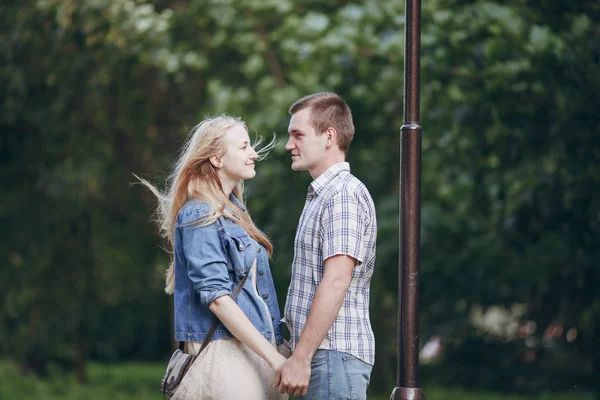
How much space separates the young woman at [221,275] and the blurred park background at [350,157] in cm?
434

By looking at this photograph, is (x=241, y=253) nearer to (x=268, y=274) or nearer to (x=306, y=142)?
(x=268, y=274)

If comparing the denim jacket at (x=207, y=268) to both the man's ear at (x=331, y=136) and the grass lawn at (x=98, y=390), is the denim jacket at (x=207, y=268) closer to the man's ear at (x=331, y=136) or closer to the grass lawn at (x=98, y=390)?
the man's ear at (x=331, y=136)

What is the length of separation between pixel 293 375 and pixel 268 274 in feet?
1.59

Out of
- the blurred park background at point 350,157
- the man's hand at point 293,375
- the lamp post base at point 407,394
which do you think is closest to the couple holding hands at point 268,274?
the man's hand at point 293,375

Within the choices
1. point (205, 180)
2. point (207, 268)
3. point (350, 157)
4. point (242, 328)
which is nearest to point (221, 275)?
point (207, 268)

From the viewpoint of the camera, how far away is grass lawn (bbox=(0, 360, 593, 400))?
1404 centimetres

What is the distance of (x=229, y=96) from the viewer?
10.7 metres

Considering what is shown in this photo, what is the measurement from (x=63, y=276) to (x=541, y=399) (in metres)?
7.41

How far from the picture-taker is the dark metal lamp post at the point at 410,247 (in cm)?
396

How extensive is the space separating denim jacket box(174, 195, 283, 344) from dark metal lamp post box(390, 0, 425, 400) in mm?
591

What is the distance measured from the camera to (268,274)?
3848 millimetres

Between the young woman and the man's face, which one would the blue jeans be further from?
the man's face

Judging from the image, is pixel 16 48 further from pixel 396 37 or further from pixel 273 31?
pixel 396 37

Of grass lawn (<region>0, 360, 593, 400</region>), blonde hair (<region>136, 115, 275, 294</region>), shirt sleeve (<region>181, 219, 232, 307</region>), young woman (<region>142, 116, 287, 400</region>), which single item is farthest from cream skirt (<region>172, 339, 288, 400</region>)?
grass lawn (<region>0, 360, 593, 400</region>)
